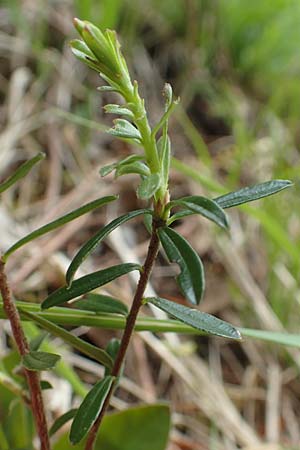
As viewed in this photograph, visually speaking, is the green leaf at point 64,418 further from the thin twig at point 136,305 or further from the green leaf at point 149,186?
the green leaf at point 149,186

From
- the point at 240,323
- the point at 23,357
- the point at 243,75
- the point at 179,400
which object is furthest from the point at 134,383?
the point at 243,75

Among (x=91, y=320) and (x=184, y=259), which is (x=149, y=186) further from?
(x=91, y=320)

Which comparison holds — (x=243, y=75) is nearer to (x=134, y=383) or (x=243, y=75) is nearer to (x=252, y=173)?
(x=252, y=173)

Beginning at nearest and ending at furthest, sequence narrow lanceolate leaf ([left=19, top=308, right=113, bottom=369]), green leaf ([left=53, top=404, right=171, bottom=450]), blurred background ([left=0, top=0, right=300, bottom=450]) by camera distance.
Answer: narrow lanceolate leaf ([left=19, top=308, right=113, bottom=369]) < green leaf ([left=53, top=404, right=171, bottom=450]) < blurred background ([left=0, top=0, right=300, bottom=450])

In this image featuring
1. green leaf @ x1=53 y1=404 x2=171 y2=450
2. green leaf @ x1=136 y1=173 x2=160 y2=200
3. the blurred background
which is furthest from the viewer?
the blurred background

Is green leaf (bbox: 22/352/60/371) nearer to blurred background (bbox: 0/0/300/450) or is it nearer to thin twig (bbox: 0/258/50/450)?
thin twig (bbox: 0/258/50/450)

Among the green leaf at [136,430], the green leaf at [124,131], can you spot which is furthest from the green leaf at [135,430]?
the green leaf at [124,131]

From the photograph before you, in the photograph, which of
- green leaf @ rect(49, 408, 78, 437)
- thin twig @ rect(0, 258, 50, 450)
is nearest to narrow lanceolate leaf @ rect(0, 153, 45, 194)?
thin twig @ rect(0, 258, 50, 450)
